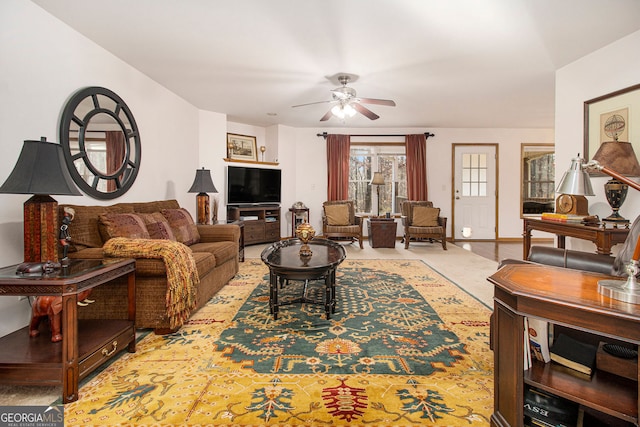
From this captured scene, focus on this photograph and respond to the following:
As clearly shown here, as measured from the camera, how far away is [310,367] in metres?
1.87

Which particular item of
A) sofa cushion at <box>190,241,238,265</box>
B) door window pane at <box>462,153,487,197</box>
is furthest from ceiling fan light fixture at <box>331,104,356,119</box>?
door window pane at <box>462,153,487,197</box>

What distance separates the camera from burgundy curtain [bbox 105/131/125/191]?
3240 millimetres

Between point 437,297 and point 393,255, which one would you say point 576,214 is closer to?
point 437,297

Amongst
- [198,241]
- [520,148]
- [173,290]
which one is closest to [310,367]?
[173,290]

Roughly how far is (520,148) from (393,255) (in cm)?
427

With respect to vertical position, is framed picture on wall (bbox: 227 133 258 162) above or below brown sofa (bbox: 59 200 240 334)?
above

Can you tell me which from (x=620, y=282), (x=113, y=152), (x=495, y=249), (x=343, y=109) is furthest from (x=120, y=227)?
(x=495, y=249)

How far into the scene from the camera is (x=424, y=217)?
6074 mm

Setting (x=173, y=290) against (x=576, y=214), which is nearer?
(x=173, y=290)

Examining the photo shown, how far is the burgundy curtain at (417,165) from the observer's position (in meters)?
6.89

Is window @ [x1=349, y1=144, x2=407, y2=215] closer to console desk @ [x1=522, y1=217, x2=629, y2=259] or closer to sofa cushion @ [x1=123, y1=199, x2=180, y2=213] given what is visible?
console desk @ [x1=522, y1=217, x2=629, y2=259]

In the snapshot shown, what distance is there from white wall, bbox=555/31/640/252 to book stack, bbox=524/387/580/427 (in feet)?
9.31

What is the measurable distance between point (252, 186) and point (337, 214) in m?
1.83

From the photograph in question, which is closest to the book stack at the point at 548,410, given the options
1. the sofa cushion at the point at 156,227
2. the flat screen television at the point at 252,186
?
the sofa cushion at the point at 156,227
